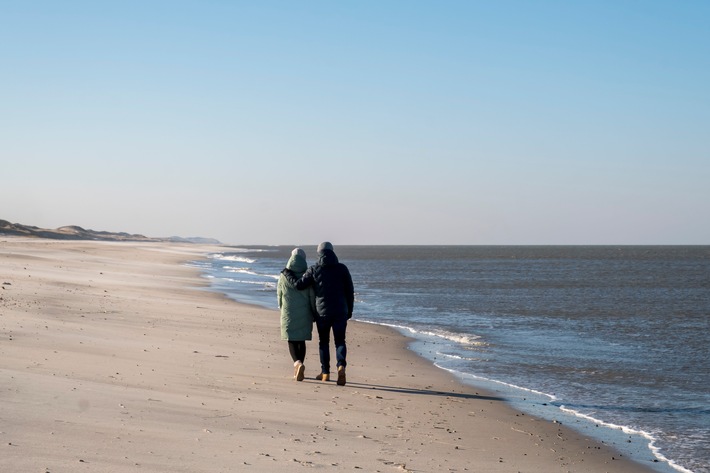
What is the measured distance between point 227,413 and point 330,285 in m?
3.38

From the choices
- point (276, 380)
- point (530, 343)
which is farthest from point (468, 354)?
point (276, 380)

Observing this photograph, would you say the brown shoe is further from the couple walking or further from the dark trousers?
the dark trousers

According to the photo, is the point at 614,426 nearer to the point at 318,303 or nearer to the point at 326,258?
the point at 318,303

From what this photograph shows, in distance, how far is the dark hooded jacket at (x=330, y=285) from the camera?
11.1 m

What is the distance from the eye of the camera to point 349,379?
1191 centimetres

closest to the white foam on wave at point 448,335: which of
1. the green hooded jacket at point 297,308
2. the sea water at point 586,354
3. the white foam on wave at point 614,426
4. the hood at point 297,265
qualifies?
the sea water at point 586,354

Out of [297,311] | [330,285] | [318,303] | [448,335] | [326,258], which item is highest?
[326,258]

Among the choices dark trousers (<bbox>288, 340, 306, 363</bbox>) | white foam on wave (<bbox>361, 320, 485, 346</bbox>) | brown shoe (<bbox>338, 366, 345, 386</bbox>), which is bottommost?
white foam on wave (<bbox>361, 320, 485, 346</bbox>)

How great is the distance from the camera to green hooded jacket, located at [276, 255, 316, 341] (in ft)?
37.1

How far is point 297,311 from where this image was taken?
1137 centimetres

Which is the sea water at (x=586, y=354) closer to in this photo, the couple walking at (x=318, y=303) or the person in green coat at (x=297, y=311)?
the couple walking at (x=318, y=303)

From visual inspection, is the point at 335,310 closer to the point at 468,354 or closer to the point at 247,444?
the point at 247,444

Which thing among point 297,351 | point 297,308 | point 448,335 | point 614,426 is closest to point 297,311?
point 297,308

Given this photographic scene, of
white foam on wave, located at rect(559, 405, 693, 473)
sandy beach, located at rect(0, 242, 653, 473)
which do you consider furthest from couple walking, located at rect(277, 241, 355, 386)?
white foam on wave, located at rect(559, 405, 693, 473)
